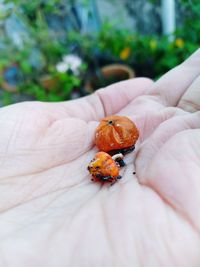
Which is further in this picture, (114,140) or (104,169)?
(114,140)

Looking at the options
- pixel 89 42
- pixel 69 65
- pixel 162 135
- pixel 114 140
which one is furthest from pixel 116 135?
pixel 89 42

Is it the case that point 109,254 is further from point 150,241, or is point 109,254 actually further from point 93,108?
point 93,108

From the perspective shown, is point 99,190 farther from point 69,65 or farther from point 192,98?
point 69,65

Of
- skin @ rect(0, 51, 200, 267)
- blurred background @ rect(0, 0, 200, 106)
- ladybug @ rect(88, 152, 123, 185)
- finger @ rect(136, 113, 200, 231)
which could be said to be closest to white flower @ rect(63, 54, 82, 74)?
blurred background @ rect(0, 0, 200, 106)

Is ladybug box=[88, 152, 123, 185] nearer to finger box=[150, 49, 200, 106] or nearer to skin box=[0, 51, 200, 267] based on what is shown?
skin box=[0, 51, 200, 267]

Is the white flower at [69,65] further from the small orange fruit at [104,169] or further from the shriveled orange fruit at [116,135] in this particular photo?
the small orange fruit at [104,169]

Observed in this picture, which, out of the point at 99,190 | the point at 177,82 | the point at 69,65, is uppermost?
the point at 177,82
